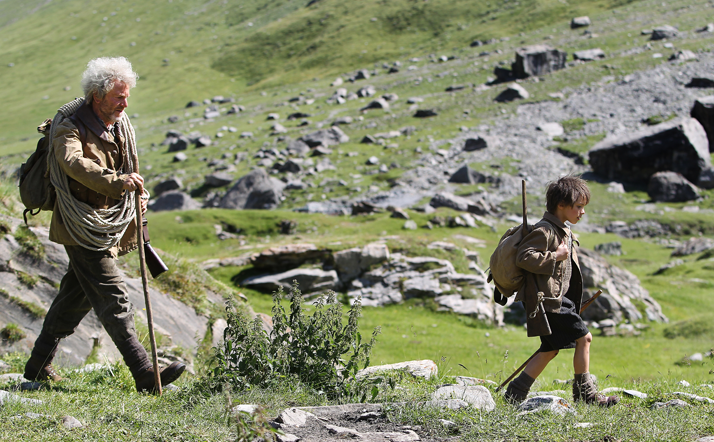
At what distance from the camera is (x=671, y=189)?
→ 35031 mm

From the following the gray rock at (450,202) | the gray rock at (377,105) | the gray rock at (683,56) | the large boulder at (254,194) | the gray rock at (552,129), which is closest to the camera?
the gray rock at (450,202)

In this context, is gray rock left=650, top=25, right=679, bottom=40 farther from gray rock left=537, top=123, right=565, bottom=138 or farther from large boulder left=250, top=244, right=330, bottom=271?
large boulder left=250, top=244, right=330, bottom=271

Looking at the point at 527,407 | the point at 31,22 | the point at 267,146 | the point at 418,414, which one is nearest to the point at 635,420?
the point at 527,407

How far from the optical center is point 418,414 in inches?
200

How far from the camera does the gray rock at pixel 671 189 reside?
114ft

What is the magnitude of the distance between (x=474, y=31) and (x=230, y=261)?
275 feet

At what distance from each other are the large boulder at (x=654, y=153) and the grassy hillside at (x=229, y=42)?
52.1 metres

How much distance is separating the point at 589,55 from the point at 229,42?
276 ft

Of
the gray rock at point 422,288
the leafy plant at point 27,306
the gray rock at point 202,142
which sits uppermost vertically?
the leafy plant at point 27,306

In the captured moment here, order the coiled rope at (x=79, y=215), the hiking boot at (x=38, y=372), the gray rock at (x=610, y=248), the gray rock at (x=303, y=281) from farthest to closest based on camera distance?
the gray rock at (x=610, y=248) < the gray rock at (x=303, y=281) < the hiking boot at (x=38, y=372) < the coiled rope at (x=79, y=215)

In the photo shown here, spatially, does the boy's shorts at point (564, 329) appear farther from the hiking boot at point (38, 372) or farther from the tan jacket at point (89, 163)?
the hiking boot at point (38, 372)

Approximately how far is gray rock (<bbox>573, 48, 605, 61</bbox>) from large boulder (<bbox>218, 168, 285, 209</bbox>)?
139 ft

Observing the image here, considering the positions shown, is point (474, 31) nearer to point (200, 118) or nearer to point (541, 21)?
point (541, 21)

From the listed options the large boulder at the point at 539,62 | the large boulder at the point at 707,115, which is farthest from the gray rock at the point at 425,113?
the large boulder at the point at 707,115
